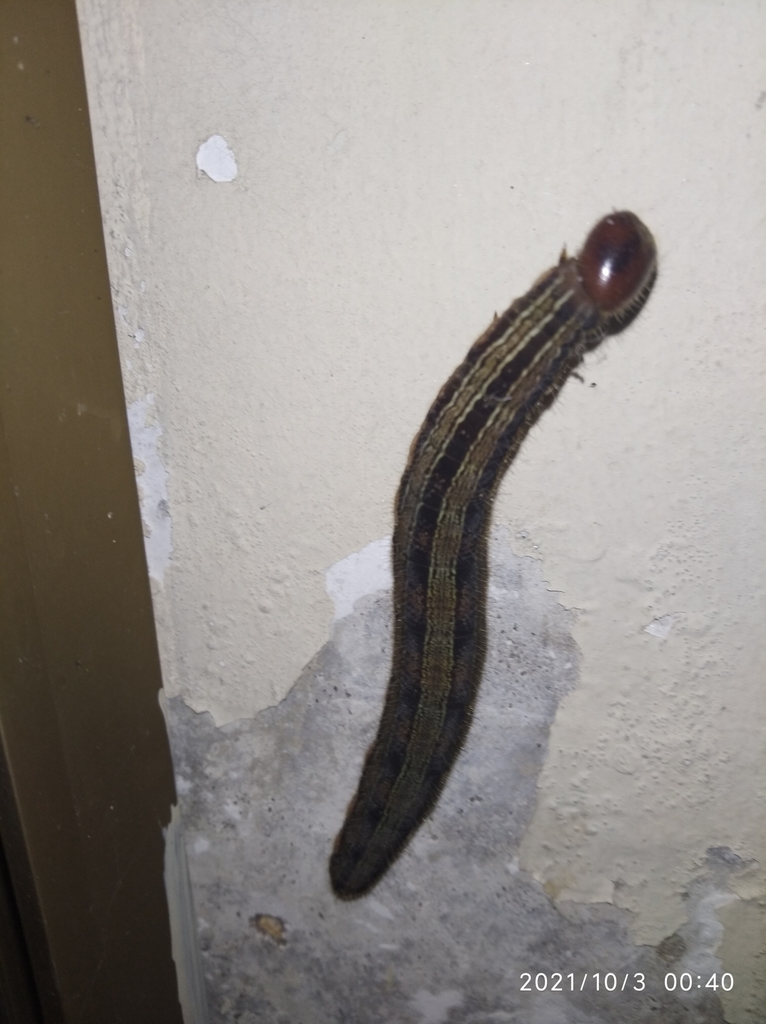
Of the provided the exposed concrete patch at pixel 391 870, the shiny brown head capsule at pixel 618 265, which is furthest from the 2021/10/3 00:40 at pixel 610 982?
the shiny brown head capsule at pixel 618 265

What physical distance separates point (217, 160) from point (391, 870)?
1.23m

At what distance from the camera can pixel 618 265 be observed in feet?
2.89

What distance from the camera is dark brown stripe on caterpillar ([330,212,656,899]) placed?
905 millimetres

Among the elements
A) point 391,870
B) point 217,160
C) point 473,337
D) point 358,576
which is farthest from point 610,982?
point 217,160

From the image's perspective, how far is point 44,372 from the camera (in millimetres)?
972

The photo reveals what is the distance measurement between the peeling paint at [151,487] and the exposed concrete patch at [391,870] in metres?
0.32

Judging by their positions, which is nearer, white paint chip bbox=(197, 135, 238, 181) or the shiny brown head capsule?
the shiny brown head capsule

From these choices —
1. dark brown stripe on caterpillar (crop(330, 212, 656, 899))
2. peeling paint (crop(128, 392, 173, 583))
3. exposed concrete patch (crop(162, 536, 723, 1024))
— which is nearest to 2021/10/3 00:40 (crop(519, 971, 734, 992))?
exposed concrete patch (crop(162, 536, 723, 1024))

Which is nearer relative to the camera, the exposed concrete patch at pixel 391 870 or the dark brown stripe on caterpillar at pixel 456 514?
the dark brown stripe on caterpillar at pixel 456 514

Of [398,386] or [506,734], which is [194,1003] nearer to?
[506,734]

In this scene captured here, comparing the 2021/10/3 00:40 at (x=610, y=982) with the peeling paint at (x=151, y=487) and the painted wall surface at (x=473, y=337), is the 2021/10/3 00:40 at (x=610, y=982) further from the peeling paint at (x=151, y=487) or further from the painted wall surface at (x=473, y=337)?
the peeling paint at (x=151, y=487)

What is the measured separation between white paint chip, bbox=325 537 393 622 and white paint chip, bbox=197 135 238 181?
1.99ft

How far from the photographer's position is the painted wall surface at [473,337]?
34.2 inches

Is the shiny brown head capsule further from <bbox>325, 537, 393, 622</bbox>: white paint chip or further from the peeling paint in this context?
the peeling paint
